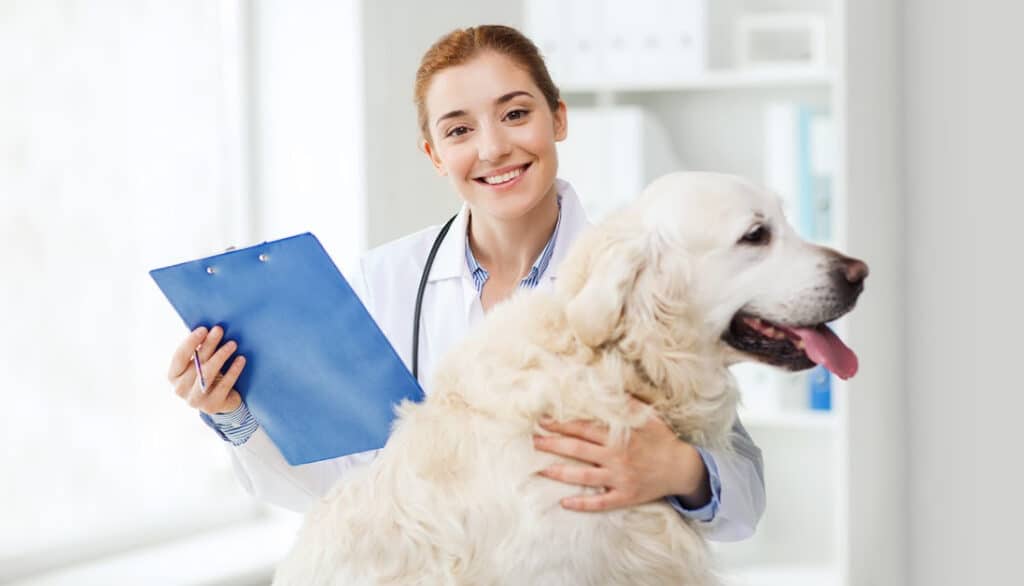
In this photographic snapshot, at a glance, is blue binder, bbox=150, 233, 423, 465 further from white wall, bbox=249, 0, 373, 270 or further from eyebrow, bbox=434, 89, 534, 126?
white wall, bbox=249, 0, 373, 270

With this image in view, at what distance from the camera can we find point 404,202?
3012mm

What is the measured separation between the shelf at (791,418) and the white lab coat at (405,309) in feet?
4.50

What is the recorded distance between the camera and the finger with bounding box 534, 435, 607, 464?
1.42 meters

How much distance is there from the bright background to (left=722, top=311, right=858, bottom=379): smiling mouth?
1.47 m

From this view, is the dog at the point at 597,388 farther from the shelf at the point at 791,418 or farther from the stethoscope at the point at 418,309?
the shelf at the point at 791,418

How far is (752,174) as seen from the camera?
343 cm

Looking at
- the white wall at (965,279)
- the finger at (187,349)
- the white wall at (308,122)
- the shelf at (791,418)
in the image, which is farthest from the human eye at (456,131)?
the white wall at (965,279)

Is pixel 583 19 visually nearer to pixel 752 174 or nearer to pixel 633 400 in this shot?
pixel 752 174

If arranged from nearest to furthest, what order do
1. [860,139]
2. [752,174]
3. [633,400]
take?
[633,400] → [860,139] → [752,174]

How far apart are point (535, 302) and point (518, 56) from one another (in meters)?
0.51

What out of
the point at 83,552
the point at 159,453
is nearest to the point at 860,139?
the point at 159,453

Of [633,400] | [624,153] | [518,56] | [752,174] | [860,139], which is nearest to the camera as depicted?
[633,400]

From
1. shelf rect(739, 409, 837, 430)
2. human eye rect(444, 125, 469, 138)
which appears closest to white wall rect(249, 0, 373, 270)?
human eye rect(444, 125, 469, 138)

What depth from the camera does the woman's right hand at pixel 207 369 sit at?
1615mm
